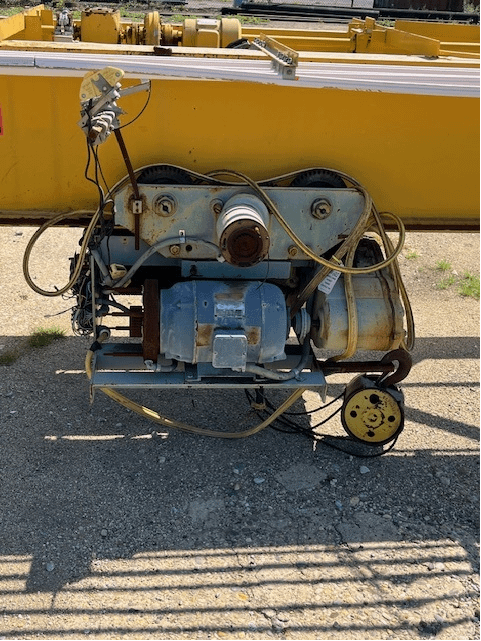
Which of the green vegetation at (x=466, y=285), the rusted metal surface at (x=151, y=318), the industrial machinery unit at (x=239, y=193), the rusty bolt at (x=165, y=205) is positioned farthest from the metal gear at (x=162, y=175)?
the green vegetation at (x=466, y=285)

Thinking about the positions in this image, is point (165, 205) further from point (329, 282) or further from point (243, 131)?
point (329, 282)

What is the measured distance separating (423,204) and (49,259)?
3.94 metres

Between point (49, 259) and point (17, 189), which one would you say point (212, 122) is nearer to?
point (17, 189)

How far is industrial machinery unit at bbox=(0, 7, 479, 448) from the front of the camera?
3326mm

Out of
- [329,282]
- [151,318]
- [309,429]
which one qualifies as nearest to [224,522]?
[309,429]

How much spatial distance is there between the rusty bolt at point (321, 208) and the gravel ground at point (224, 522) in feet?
4.72

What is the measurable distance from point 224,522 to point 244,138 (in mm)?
2029

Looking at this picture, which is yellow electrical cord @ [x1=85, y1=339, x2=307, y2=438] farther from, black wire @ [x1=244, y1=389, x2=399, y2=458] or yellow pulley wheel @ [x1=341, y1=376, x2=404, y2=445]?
yellow pulley wheel @ [x1=341, y1=376, x2=404, y2=445]

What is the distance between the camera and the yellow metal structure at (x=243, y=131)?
3.35 meters

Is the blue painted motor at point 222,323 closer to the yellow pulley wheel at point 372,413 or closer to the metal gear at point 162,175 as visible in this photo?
the metal gear at point 162,175

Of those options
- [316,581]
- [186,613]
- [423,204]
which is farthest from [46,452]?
[423,204]

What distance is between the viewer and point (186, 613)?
9.85 ft

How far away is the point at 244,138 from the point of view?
11.5 feet

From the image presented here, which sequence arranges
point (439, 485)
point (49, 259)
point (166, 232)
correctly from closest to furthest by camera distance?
point (166, 232), point (439, 485), point (49, 259)
